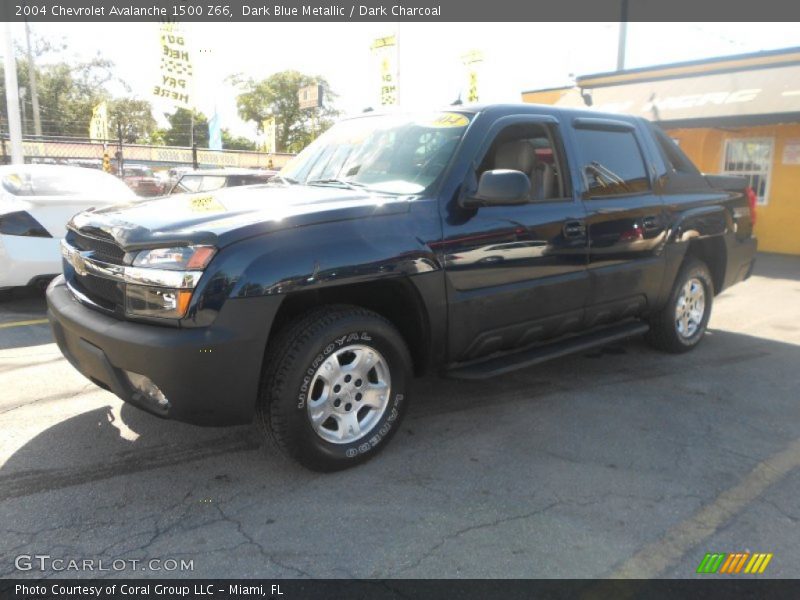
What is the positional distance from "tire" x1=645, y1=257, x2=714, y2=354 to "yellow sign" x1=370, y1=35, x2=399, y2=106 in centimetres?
1169

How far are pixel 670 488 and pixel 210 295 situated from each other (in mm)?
2348

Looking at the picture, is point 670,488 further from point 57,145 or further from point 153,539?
point 57,145

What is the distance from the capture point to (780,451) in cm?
358

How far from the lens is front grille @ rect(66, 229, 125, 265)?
2980 mm

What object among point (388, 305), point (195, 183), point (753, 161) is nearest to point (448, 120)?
point (388, 305)

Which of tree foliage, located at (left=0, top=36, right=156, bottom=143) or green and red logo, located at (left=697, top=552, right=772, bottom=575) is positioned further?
tree foliage, located at (left=0, top=36, right=156, bottom=143)

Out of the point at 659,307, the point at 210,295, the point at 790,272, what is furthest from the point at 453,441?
the point at 790,272

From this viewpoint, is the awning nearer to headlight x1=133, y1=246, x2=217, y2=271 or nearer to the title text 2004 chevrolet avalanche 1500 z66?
the title text 2004 chevrolet avalanche 1500 z66

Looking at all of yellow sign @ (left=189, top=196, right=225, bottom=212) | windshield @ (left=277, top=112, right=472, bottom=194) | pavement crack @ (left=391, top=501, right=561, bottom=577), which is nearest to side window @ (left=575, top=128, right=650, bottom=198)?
windshield @ (left=277, top=112, right=472, bottom=194)

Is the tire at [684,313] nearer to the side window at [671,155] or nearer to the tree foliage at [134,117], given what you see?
the side window at [671,155]

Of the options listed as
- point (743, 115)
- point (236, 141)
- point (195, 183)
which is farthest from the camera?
point (236, 141)

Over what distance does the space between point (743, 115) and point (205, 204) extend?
435 inches

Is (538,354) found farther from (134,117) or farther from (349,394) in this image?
(134,117)

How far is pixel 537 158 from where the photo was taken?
4.16 m
